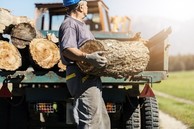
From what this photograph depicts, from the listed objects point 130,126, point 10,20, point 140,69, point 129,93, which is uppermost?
point 10,20

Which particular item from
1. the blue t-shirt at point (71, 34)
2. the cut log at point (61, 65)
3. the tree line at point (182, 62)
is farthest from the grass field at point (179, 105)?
the tree line at point (182, 62)

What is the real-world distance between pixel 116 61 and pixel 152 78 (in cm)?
148

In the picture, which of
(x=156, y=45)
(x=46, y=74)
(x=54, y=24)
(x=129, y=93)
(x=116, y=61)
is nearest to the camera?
(x=116, y=61)

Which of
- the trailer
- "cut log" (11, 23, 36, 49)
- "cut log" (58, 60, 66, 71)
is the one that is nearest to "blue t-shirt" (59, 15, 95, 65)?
the trailer

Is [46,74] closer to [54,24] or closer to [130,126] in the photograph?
[130,126]

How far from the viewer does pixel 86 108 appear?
4.77 meters

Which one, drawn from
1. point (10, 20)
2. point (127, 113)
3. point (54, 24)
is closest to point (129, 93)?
point (127, 113)

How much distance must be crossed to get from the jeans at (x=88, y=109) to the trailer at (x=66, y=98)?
145cm

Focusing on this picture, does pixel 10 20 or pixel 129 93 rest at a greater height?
pixel 10 20

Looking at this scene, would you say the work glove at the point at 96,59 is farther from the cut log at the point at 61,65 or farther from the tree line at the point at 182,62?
the tree line at the point at 182,62

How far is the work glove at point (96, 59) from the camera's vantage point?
15.0ft

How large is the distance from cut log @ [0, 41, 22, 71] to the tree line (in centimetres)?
8909

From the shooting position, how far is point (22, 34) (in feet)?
23.1

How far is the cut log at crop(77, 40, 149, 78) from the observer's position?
15.8 ft
